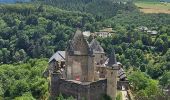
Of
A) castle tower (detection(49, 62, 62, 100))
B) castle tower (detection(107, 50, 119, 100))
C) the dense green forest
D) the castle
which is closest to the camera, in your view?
the castle

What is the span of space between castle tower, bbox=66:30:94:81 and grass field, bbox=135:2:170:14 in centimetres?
10114

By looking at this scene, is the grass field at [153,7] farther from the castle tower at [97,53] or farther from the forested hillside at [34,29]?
the castle tower at [97,53]

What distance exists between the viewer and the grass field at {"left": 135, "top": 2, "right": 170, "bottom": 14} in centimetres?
15762

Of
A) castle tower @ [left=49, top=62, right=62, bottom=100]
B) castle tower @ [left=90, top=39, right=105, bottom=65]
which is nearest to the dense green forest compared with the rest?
castle tower @ [left=49, top=62, right=62, bottom=100]

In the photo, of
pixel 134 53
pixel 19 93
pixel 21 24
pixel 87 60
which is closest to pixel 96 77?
pixel 87 60

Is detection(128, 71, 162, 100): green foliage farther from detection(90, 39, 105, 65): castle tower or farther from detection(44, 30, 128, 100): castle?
detection(90, 39, 105, 65): castle tower

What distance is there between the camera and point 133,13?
509 feet

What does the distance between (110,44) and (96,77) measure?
153ft

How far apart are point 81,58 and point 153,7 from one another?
4436 inches

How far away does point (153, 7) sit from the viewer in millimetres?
164875

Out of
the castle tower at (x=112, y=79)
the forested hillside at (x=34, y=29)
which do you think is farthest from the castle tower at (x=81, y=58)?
the forested hillside at (x=34, y=29)

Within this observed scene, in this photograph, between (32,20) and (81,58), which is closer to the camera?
(81,58)

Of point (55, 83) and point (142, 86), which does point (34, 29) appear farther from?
point (55, 83)

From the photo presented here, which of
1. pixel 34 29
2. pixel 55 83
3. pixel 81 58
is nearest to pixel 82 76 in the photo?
pixel 81 58
